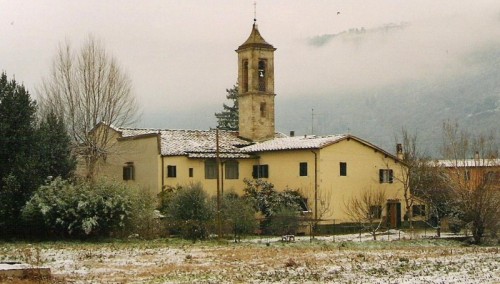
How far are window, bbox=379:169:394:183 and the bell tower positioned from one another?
9433mm

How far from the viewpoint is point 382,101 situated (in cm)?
19312

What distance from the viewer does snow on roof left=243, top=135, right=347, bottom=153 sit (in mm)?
48281

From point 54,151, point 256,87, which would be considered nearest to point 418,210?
point 256,87

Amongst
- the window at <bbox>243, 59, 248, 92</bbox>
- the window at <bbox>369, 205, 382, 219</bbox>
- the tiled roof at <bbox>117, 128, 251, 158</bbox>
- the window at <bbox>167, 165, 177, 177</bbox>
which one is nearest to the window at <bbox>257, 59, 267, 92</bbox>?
the window at <bbox>243, 59, 248, 92</bbox>

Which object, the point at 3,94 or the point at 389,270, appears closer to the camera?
the point at 389,270

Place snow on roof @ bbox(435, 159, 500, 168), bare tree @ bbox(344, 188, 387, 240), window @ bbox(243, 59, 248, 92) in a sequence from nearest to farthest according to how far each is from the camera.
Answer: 1. snow on roof @ bbox(435, 159, 500, 168)
2. bare tree @ bbox(344, 188, 387, 240)
3. window @ bbox(243, 59, 248, 92)

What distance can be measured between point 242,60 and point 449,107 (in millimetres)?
128770

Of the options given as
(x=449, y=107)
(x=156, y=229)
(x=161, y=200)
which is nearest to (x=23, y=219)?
(x=156, y=229)

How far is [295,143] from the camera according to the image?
50.3m

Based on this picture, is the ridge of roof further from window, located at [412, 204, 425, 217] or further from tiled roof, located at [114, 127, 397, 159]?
window, located at [412, 204, 425, 217]

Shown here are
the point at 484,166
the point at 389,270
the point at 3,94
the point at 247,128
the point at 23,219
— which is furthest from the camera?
the point at 247,128

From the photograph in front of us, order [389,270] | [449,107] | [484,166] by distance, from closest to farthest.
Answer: [389,270] < [484,166] < [449,107]

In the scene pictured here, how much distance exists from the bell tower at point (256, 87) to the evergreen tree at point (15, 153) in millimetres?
20032

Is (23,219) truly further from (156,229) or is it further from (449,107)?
(449,107)
